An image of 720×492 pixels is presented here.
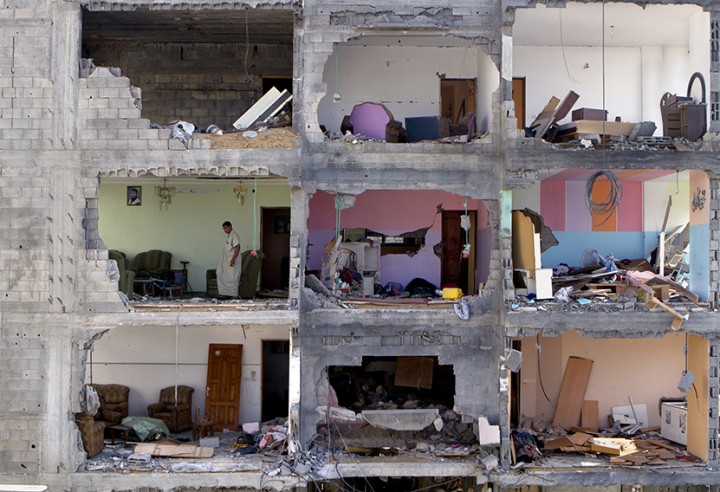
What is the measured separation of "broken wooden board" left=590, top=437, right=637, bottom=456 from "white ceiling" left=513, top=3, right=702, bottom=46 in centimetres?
948

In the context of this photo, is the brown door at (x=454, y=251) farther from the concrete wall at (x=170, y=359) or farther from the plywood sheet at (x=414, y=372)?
the concrete wall at (x=170, y=359)

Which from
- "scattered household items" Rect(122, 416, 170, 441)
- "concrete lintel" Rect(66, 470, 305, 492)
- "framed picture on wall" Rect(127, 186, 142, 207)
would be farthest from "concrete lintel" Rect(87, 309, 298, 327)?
"framed picture on wall" Rect(127, 186, 142, 207)

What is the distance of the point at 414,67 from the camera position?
20.0m

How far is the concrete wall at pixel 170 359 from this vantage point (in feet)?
64.0

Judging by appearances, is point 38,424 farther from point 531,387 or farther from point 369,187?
point 531,387

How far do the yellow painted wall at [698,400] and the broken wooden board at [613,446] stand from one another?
129 cm

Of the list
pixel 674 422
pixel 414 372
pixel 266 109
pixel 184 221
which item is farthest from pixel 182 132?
pixel 674 422

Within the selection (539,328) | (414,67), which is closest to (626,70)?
(414,67)

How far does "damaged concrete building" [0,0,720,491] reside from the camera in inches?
653

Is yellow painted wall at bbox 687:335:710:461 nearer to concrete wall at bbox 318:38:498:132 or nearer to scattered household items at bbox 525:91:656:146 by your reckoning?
scattered household items at bbox 525:91:656:146

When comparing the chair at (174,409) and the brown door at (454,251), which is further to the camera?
the brown door at (454,251)

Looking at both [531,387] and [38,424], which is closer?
[38,424]

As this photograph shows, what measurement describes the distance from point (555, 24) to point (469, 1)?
8.79 feet

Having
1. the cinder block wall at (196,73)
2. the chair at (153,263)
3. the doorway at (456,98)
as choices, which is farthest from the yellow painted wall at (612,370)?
the cinder block wall at (196,73)
